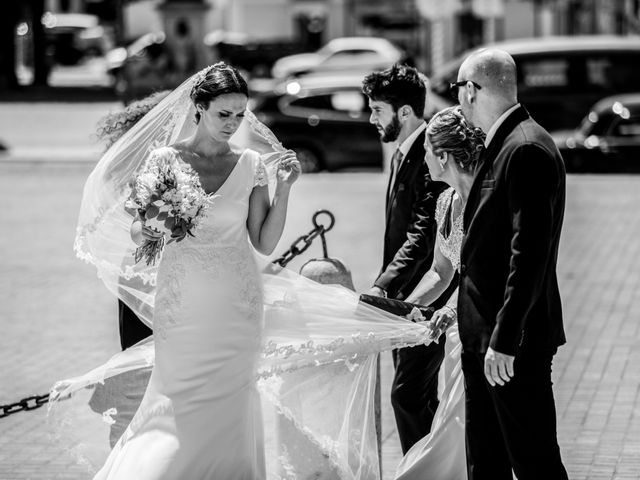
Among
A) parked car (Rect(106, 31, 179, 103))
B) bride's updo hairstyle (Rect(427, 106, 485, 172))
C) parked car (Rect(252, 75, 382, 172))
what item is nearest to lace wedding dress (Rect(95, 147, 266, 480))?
bride's updo hairstyle (Rect(427, 106, 485, 172))

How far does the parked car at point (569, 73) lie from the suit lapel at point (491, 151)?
1741 cm

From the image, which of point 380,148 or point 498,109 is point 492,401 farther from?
point 380,148

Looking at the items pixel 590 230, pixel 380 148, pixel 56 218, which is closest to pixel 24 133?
pixel 380 148

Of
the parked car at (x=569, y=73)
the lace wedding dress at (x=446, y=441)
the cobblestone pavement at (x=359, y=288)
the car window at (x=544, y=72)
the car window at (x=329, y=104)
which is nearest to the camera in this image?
the lace wedding dress at (x=446, y=441)

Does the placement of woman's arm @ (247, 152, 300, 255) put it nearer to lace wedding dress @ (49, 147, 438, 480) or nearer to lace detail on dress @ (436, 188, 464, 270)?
lace wedding dress @ (49, 147, 438, 480)

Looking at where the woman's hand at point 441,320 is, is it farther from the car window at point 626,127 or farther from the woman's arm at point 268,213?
the car window at point 626,127

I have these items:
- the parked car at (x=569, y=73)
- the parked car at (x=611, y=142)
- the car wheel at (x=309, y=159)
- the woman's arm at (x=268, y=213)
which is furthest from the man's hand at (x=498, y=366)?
the parked car at (x=569, y=73)

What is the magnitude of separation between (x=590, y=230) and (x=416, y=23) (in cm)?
3266

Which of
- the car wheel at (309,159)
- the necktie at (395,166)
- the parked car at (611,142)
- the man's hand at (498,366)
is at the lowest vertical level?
the car wheel at (309,159)

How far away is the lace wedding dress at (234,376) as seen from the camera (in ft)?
16.8

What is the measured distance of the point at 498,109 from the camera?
15.1 feet

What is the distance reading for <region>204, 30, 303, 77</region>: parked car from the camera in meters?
39.1

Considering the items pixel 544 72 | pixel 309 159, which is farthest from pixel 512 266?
pixel 544 72

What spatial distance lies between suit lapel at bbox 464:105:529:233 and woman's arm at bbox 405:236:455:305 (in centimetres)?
73
